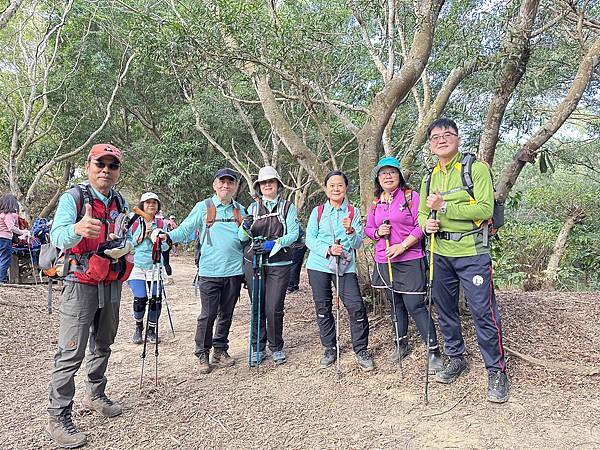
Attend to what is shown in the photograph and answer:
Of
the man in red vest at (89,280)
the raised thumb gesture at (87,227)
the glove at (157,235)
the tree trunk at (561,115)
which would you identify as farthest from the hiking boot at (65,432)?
the tree trunk at (561,115)

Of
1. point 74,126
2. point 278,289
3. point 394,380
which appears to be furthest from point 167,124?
point 394,380

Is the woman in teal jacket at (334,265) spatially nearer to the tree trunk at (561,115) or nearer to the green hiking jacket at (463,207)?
the green hiking jacket at (463,207)

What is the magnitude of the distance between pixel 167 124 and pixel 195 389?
1602 centimetres

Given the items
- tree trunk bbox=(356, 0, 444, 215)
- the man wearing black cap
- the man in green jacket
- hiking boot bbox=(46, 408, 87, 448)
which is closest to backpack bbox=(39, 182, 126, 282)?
hiking boot bbox=(46, 408, 87, 448)

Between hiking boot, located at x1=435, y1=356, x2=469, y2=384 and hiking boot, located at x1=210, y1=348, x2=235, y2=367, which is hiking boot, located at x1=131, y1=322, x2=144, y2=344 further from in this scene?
hiking boot, located at x1=435, y1=356, x2=469, y2=384

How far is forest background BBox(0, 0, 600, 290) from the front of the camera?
5258 millimetres

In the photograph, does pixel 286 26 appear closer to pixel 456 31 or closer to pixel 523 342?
pixel 456 31

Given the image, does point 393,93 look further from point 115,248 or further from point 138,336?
point 138,336

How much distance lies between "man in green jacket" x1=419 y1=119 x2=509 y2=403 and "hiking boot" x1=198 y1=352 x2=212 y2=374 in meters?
2.36

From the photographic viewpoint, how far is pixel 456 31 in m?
6.07

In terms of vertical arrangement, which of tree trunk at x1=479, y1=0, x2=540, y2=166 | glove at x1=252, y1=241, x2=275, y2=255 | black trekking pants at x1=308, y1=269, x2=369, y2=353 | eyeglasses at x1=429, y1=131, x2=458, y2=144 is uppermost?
tree trunk at x1=479, y1=0, x2=540, y2=166

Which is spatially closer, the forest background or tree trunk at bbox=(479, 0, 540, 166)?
tree trunk at bbox=(479, 0, 540, 166)

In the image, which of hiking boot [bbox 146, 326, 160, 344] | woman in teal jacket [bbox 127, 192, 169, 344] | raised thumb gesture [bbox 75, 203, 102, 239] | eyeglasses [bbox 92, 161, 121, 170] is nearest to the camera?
raised thumb gesture [bbox 75, 203, 102, 239]

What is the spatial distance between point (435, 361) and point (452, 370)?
0.72ft
